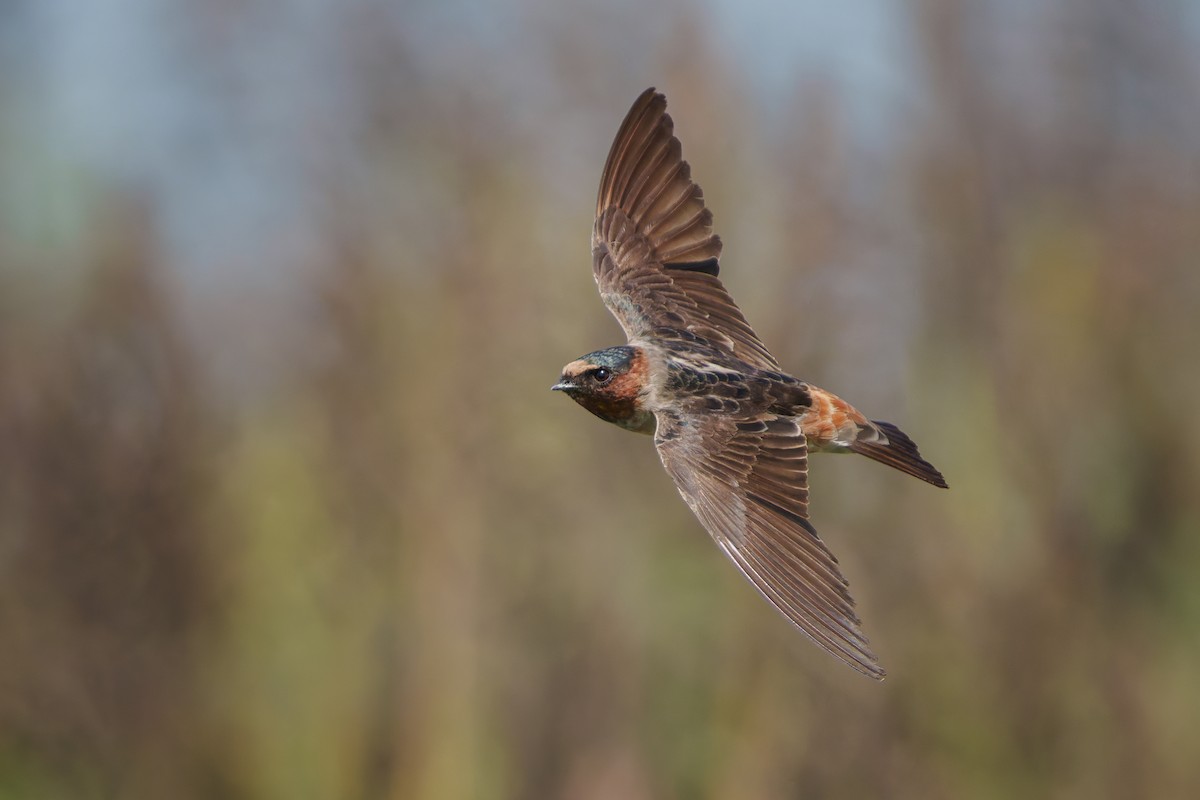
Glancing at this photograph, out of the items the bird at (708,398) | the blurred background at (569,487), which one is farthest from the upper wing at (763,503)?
the blurred background at (569,487)

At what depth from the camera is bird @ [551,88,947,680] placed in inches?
159

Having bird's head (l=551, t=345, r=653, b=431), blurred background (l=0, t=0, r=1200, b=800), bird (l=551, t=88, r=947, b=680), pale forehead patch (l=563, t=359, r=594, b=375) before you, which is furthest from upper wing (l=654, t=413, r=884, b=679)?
blurred background (l=0, t=0, r=1200, b=800)

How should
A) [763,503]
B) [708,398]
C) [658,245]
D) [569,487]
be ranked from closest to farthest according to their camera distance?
[763,503] < [708,398] < [658,245] < [569,487]

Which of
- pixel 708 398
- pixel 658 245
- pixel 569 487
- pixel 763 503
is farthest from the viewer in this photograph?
pixel 569 487

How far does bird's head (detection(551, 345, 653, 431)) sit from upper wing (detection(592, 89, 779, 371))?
53 cm

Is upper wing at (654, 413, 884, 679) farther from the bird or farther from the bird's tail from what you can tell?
the bird's tail

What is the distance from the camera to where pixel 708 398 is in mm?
4465

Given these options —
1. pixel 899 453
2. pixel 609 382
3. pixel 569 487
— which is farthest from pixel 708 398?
pixel 569 487

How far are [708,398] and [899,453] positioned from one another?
0.60 metres

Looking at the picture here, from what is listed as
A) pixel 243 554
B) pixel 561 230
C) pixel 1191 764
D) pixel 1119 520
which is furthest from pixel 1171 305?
pixel 243 554

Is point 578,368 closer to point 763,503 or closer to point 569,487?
point 763,503

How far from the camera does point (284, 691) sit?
13.5 metres

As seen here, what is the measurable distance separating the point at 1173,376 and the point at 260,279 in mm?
8594

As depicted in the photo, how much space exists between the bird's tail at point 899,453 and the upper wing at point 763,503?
28 centimetres
